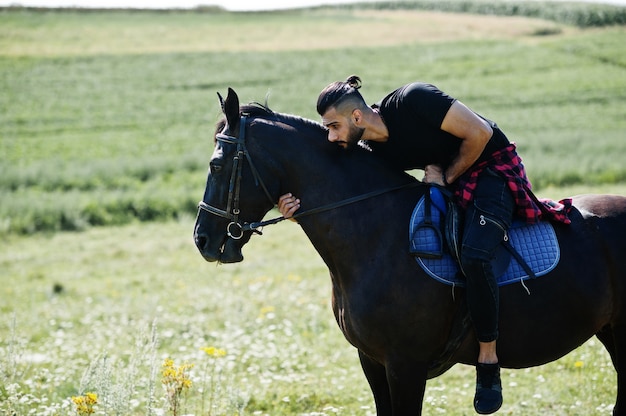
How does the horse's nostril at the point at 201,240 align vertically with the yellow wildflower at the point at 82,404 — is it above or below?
above

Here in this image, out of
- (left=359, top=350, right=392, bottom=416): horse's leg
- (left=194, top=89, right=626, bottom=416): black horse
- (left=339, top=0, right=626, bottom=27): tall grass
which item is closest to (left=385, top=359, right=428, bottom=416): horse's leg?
(left=194, top=89, right=626, bottom=416): black horse

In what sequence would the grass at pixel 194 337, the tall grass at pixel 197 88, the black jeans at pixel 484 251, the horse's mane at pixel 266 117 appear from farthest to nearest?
the tall grass at pixel 197 88 < the grass at pixel 194 337 < the horse's mane at pixel 266 117 < the black jeans at pixel 484 251

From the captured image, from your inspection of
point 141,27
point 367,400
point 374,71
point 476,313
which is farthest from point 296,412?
point 141,27

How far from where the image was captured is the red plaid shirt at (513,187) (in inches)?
186

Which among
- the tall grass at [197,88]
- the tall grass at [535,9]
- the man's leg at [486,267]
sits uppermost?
the tall grass at [535,9]

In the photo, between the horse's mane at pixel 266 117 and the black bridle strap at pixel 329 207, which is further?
the horse's mane at pixel 266 117

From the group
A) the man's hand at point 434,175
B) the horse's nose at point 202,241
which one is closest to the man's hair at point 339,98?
the man's hand at point 434,175

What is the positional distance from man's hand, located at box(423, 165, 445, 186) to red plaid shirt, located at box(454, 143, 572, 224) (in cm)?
13

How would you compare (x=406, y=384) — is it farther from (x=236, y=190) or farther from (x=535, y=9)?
(x=535, y=9)

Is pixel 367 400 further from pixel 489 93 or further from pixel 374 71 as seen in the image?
pixel 374 71

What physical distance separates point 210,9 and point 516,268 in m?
76.9

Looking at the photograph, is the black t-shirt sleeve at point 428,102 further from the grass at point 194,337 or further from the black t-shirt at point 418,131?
the grass at point 194,337

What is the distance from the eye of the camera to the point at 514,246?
4.83m

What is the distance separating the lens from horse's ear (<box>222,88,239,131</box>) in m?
4.66
